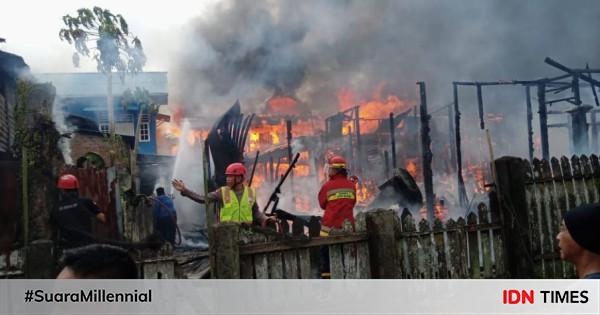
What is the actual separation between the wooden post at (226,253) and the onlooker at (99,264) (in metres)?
2.61

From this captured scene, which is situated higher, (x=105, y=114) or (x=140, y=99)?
(x=140, y=99)

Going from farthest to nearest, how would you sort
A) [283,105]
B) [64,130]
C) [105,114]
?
[283,105], [105,114], [64,130]

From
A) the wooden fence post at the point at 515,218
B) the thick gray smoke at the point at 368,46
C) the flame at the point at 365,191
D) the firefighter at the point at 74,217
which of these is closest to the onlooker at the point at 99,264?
the firefighter at the point at 74,217

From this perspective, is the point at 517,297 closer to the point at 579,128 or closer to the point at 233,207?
the point at 233,207

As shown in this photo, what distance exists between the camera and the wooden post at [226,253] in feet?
14.7

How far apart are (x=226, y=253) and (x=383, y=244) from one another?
1493 millimetres

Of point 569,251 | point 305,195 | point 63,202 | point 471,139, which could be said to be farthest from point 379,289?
point 471,139

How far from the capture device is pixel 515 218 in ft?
18.9

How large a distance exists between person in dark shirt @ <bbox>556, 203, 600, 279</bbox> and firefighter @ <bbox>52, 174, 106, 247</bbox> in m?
4.63

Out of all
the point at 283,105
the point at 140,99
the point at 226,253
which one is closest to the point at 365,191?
the point at 283,105

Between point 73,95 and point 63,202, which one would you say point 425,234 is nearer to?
point 63,202

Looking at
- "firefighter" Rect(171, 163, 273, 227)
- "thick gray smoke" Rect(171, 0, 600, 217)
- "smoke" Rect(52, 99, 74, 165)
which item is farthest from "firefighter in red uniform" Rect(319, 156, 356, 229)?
"smoke" Rect(52, 99, 74, 165)

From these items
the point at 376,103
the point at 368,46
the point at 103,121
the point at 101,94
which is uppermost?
the point at 368,46

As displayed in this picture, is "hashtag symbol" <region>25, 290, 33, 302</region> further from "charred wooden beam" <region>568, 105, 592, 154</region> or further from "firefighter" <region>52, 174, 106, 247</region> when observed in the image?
"charred wooden beam" <region>568, 105, 592, 154</region>
